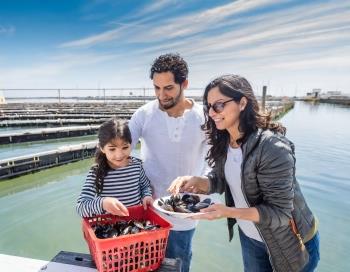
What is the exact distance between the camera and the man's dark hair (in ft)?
7.39

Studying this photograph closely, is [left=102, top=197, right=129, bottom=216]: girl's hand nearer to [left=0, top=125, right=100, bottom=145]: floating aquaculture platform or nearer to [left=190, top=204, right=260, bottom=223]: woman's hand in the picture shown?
[left=190, top=204, right=260, bottom=223]: woman's hand

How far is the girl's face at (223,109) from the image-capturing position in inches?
67.6

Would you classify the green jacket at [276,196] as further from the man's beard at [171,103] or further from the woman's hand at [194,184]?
the man's beard at [171,103]

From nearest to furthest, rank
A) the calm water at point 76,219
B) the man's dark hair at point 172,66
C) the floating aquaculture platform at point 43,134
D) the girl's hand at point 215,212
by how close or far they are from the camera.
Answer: the girl's hand at point 215,212 < the man's dark hair at point 172,66 < the calm water at point 76,219 < the floating aquaculture platform at point 43,134

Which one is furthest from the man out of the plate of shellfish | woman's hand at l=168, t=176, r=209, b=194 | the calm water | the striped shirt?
the calm water

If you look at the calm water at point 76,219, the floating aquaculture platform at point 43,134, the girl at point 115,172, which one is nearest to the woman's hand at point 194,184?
the girl at point 115,172

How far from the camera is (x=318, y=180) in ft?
24.0

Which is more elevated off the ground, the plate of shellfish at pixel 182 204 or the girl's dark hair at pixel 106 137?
the girl's dark hair at pixel 106 137

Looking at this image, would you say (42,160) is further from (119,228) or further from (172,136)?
(119,228)

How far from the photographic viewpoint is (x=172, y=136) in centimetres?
232

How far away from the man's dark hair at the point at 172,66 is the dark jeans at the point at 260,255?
1.21m

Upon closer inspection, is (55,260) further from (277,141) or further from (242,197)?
(277,141)

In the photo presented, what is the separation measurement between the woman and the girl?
321mm

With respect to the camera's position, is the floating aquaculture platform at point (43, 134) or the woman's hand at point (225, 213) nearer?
the woman's hand at point (225, 213)
